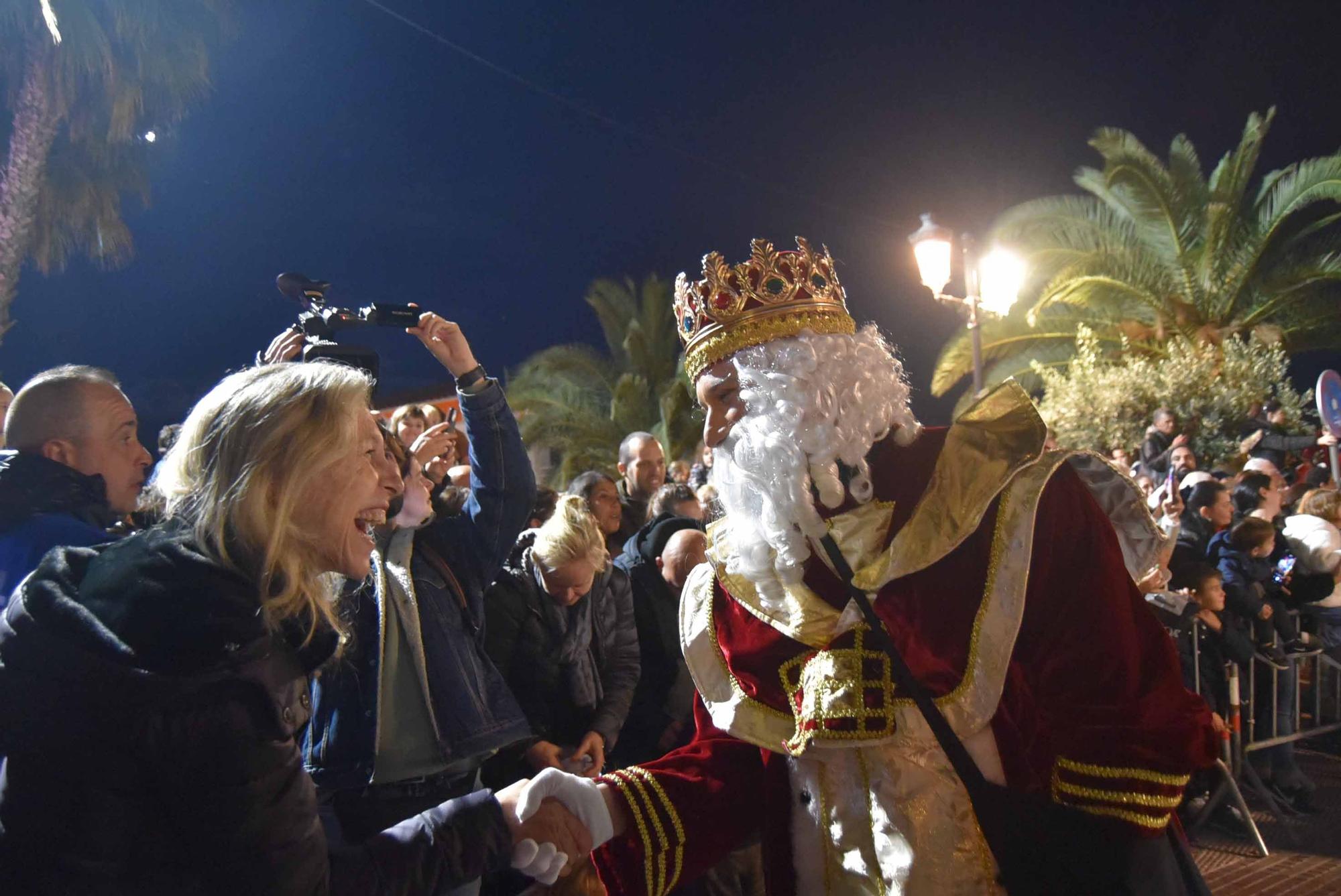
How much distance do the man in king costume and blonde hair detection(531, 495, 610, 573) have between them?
1619 mm

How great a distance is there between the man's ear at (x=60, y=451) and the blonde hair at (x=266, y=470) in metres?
1.61

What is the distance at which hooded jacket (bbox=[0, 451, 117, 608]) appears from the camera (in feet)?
9.89

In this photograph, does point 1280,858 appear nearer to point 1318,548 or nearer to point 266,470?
point 1318,548

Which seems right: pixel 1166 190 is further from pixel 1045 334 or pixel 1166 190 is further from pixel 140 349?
pixel 140 349

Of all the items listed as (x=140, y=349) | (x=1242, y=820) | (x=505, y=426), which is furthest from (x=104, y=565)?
(x=140, y=349)

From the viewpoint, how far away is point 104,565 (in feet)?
5.59

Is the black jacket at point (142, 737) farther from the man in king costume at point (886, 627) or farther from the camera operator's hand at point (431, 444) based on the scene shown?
the camera operator's hand at point (431, 444)

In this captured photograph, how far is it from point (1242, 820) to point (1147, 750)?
16.6 ft

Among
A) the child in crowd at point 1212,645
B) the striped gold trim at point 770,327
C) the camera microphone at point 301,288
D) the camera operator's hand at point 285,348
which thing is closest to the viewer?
the striped gold trim at point 770,327

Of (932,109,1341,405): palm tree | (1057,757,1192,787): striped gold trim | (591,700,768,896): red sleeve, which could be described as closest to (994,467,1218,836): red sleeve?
(1057,757,1192,787): striped gold trim

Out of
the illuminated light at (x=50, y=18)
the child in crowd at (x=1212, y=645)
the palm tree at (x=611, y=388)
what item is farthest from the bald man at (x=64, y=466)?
the palm tree at (x=611, y=388)

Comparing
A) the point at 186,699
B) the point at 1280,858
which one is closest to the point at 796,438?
the point at 186,699

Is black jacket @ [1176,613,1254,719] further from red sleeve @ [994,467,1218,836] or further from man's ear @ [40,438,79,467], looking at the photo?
man's ear @ [40,438,79,467]

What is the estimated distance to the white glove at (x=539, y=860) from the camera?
2213 mm
